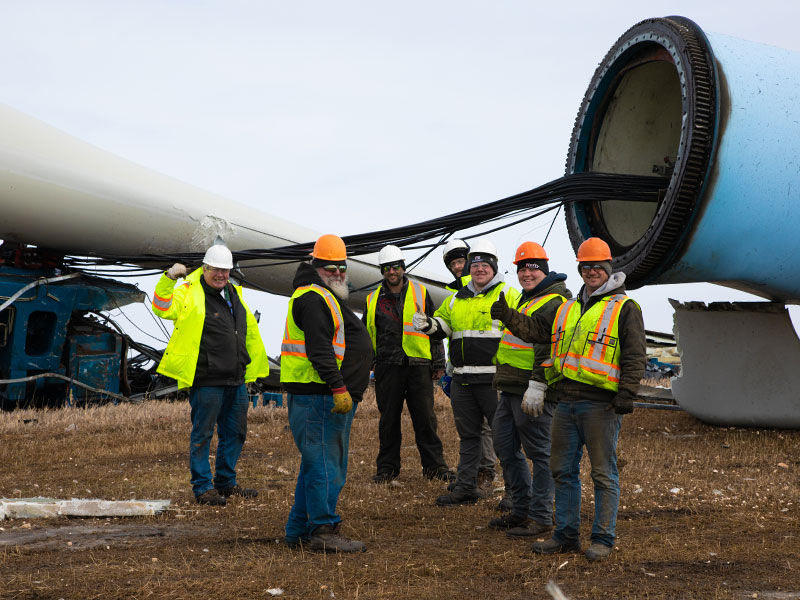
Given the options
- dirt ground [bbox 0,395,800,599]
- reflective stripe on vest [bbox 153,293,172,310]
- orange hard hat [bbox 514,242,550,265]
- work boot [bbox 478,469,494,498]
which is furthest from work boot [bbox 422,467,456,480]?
reflective stripe on vest [bbox 153,293,172,310]

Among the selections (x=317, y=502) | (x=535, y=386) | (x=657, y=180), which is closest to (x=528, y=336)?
(x=535, y=386)

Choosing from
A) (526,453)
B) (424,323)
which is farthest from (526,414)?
(424,323)

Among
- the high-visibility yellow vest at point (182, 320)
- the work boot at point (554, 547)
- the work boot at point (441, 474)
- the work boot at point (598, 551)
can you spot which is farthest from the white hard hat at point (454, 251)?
the work boot at point (598, 551)

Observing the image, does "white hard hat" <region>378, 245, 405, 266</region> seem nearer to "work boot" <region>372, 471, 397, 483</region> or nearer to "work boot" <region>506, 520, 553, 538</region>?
"work boot" <region>372, 471, 397, 483</region>

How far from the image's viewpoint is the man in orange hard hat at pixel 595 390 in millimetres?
4344

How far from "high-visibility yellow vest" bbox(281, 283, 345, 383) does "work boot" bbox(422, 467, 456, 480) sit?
7.89 ft

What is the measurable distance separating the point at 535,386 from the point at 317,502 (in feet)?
4.66

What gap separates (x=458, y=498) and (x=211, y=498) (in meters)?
1.74

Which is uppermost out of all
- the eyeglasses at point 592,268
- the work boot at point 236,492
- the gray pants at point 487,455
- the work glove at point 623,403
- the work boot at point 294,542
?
the eyeglasses at point 592,268

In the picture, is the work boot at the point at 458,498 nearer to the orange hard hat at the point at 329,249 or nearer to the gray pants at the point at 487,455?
the gray pants at the point at 487,455

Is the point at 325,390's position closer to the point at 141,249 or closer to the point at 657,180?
the point at 657,180

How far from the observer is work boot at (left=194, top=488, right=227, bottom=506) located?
5.68 meters

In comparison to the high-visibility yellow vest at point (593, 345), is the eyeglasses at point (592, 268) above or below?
above

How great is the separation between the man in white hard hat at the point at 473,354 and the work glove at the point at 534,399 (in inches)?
40.7
